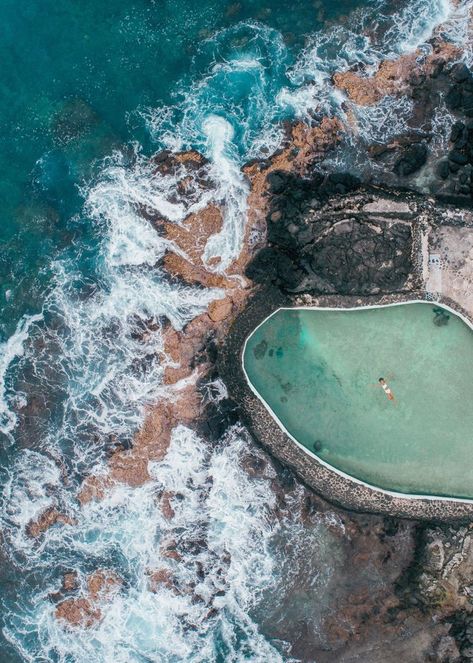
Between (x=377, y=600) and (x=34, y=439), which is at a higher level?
(x=34, y=439)

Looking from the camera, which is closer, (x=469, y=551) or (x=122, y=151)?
(x=469, y=551)

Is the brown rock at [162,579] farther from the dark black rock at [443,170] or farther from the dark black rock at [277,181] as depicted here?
the dark black rock at [443,170]

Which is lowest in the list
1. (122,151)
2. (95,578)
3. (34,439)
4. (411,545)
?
(411,545)

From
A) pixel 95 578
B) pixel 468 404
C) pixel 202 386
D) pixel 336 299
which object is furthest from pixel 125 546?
pixel 468 404

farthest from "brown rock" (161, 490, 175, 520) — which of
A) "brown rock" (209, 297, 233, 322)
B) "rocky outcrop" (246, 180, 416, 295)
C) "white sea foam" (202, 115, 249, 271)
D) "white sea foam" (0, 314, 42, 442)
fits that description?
"rocky outcrop" (246, 180, 416, 295)

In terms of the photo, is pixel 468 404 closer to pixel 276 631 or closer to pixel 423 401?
pixel 423 401

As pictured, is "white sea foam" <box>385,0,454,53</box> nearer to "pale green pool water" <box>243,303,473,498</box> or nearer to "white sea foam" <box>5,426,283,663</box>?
"pale green pool water" <box>243,303,473,498</box>

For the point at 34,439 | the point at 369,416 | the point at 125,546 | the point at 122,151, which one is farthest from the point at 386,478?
the point at 122,151
